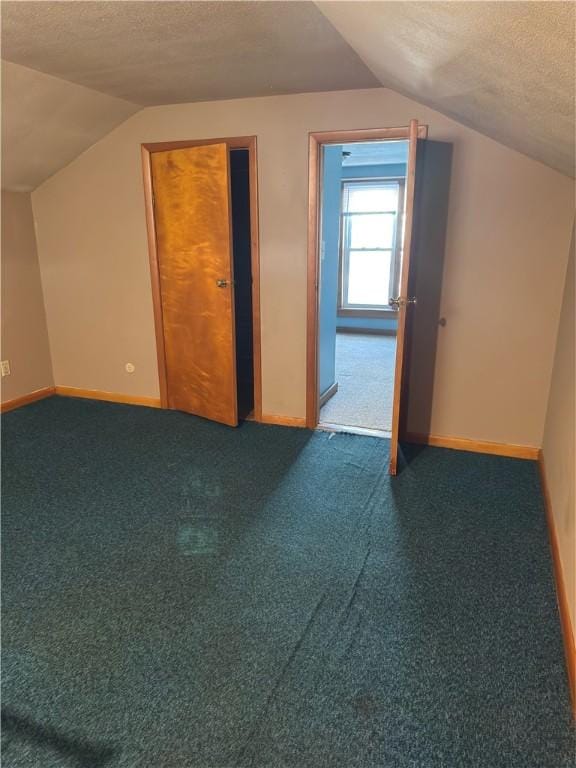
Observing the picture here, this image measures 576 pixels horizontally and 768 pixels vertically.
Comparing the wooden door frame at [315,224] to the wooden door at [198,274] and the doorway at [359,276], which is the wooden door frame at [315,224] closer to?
the doorway at [359,276]

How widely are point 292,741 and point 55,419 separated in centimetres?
303

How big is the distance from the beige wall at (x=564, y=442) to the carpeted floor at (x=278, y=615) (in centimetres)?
17

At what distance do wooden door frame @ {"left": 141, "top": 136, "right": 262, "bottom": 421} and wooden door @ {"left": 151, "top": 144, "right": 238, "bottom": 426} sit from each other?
40 millimetres

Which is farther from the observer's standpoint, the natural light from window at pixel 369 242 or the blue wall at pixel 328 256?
the natural light from window at pixel 369 242

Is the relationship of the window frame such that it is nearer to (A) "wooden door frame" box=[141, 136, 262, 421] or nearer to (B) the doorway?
(B) the doorway

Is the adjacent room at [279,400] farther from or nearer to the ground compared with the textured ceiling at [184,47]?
nearer to the ground

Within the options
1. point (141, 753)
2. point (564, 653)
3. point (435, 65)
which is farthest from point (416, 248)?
point (141, 753)

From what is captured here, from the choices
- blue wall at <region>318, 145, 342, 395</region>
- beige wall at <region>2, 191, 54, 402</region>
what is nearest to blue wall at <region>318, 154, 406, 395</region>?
blue wall at <region>318, 145, 342, 395</region>

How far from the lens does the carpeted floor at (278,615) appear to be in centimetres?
135

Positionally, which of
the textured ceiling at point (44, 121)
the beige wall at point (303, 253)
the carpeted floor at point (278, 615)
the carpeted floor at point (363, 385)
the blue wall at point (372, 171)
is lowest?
the carpeted floor at point (278, 615)

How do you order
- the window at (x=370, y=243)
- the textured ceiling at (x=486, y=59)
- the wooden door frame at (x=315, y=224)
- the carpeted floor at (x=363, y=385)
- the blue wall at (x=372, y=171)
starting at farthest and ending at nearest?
the window at (x=370, y=243)
the blue wall at (x=372, y=171)
the carpeted floor at (x=363, y=385)
the wooden door frame at (x=315, y=224)
the textured ceiling at (x=486, y=59)

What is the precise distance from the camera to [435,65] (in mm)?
1798

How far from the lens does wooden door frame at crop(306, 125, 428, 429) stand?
290cm

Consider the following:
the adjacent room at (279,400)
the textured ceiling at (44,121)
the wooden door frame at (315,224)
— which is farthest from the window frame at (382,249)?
the textured ceiling at (44,121)
